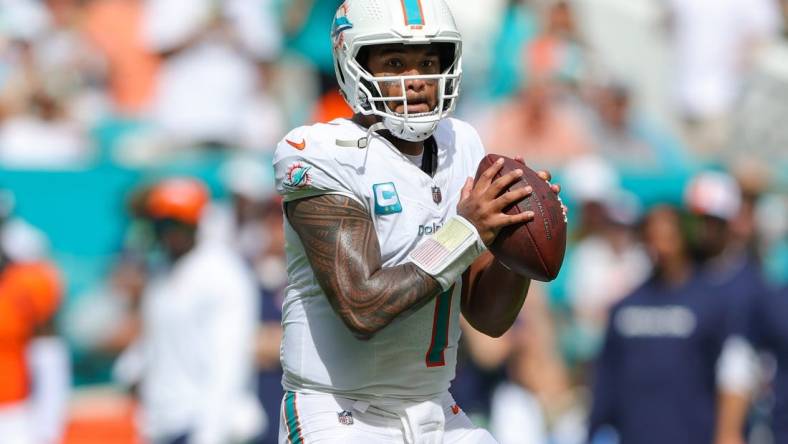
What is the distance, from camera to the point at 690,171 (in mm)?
9523

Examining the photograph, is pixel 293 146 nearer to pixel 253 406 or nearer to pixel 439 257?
pixel 439 257

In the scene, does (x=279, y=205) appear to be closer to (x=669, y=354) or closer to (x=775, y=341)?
(x=669, y=354)

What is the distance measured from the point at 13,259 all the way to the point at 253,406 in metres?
1.32

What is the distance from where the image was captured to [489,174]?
12.5ft

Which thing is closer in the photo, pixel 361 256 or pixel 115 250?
pixel 361 256

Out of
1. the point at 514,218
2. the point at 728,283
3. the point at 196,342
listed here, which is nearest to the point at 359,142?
the point at 514,218

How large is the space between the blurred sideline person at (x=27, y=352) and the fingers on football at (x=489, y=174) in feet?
12.6

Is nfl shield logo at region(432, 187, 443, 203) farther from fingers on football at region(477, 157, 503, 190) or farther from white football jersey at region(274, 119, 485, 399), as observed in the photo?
fingers on football at region(477, 157, 503, 190)

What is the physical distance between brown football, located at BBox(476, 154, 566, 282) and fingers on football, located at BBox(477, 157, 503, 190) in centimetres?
1

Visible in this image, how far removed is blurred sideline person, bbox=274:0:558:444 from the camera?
376cm

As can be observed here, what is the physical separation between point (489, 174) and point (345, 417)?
2.38ft

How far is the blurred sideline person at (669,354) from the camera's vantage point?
7293 millimetres

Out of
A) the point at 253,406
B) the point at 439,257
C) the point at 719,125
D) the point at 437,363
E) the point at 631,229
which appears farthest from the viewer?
the point at 719,125

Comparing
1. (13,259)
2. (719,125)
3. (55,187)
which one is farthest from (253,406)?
(719,125)
